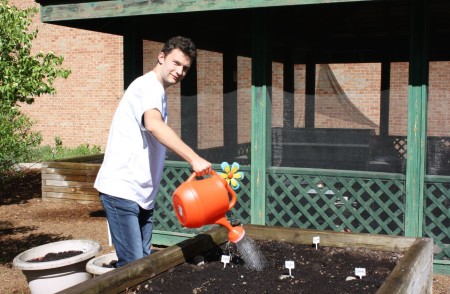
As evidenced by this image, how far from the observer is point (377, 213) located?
6.20 metres

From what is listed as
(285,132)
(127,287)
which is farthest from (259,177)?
(127,287)

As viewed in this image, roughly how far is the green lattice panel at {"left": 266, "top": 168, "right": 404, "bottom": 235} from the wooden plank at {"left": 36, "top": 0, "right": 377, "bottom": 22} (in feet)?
6.00

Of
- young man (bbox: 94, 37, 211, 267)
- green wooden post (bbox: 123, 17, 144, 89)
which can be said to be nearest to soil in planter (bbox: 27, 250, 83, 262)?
young man (bbox: 94, 37, 211, 267)

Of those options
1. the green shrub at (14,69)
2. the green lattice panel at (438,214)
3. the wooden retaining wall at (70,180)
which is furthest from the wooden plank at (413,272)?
the wooden retaining wall at (70,180)

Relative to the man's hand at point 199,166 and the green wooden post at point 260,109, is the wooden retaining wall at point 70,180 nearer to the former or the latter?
the green wooden post at point 260,109

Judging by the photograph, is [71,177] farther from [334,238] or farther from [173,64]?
[173,64]

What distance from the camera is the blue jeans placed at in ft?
11.4

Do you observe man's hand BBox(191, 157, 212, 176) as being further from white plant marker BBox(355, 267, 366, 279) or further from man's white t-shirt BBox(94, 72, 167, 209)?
white plant marker BBox(355, 267, 366, 279)

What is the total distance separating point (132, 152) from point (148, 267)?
65 cm

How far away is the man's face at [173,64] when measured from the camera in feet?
10.9

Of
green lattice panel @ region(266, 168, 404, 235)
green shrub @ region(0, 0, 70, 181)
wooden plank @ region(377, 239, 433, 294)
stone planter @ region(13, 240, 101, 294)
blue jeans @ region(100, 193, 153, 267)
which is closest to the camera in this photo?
wooden plank @ region(377, 239, 433, 294)

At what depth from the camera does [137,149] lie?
3406 millimetres

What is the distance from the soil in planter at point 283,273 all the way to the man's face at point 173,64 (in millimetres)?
1148

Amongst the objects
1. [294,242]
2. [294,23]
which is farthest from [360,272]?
[294,23]
